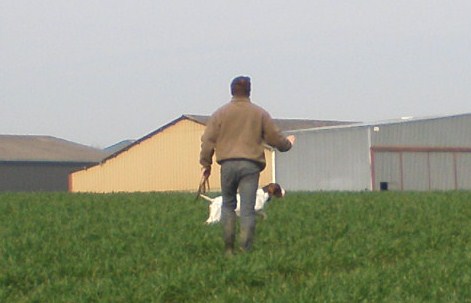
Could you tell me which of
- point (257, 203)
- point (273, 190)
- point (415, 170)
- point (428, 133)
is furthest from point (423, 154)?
point (257, 203)

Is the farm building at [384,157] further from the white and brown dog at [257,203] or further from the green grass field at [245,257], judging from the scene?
the green grass field at [245,257]

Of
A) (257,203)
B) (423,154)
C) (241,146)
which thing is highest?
(423,154)

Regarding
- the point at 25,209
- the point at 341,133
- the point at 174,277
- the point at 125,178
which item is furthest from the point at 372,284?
the point at 125,178

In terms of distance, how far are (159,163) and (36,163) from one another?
20738 mm

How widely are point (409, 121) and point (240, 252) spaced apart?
130 feet

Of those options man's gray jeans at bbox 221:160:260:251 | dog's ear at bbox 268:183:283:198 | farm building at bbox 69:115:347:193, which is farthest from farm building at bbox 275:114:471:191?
man's gray jeans at bbox 221:160:260:251

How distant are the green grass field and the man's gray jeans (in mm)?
253

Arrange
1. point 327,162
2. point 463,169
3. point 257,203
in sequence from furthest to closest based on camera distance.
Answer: point 463,169 < point 327,162 < point 257,203

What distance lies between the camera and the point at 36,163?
7625 cm

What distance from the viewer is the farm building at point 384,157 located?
46688 mm

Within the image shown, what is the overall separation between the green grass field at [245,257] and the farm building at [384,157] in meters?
30.7

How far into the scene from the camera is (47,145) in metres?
84.5

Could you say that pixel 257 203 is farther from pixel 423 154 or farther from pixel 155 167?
pixel 155 167

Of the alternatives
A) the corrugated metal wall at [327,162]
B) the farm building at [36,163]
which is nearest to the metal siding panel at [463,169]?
the corrugated metal wall at [327,162]
